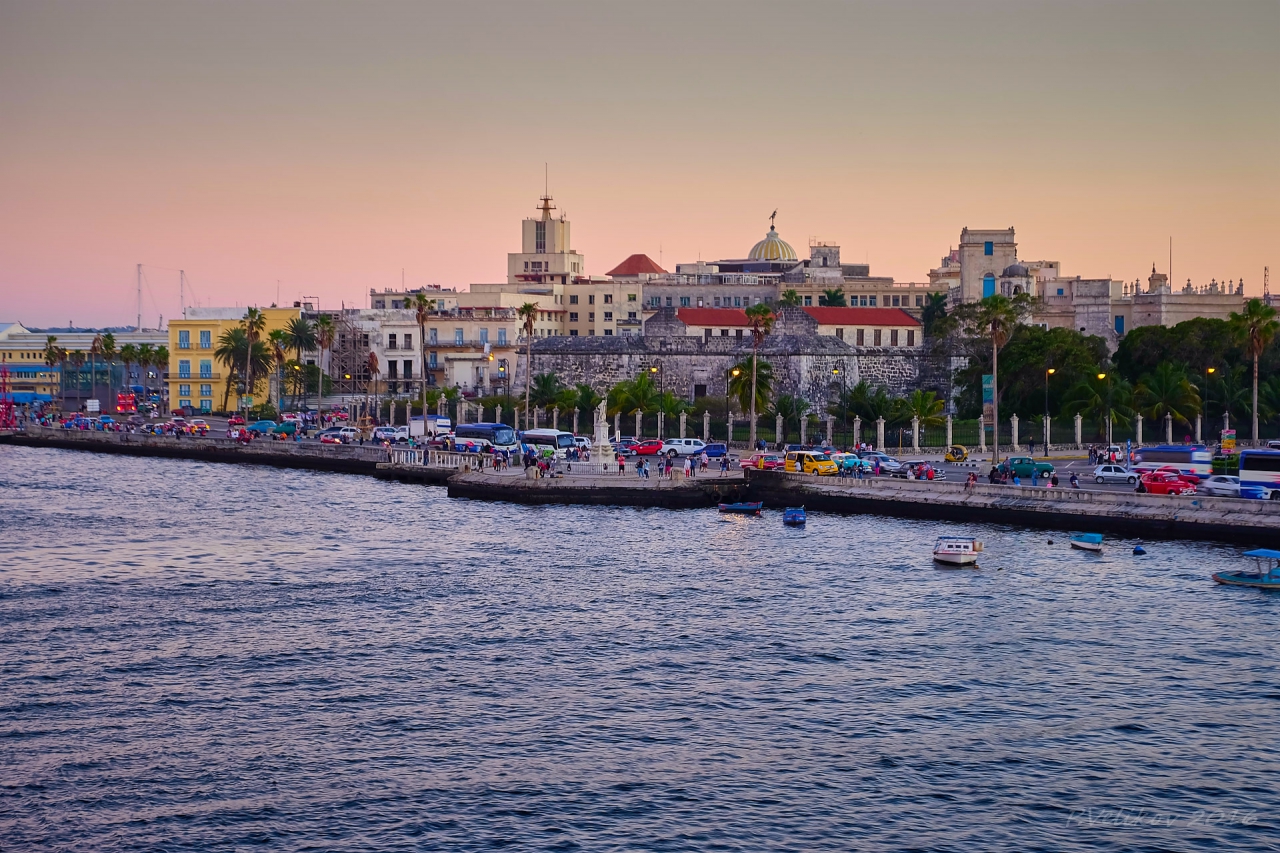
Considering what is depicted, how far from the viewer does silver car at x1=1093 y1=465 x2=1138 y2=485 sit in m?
63.6

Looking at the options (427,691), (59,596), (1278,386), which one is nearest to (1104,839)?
(427,691)

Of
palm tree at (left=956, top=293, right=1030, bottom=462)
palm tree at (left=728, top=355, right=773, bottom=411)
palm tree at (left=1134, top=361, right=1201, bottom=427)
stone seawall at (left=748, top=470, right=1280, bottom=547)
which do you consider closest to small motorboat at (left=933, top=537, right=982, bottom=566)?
stone seawall at (left=748, top=470, right=1280, bottom=547)

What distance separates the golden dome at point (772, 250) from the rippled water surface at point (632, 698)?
121355mm

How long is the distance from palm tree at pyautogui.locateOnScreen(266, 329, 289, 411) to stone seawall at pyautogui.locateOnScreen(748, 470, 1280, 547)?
66.0m

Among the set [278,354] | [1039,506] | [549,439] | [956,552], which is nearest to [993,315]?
[549,439]

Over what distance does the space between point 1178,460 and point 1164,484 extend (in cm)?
893

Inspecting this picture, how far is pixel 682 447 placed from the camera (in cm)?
8131

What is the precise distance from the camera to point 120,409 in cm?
13488

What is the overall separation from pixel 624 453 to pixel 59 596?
41477mm

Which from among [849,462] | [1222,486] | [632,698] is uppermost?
[849,462]

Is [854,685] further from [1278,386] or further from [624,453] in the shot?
[1278,386]

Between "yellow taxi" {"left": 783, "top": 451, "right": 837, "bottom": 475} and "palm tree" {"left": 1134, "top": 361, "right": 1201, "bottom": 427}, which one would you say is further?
"palm tree" {"left": 1134, "top": 361, "right": 1201, "bottom": 427}

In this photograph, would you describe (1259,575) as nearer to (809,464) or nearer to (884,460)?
(809,464)

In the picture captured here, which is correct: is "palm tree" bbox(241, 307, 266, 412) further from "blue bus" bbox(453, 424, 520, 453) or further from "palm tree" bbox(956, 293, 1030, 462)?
"palm tree" bbox(956, 293, 1030, 462)
